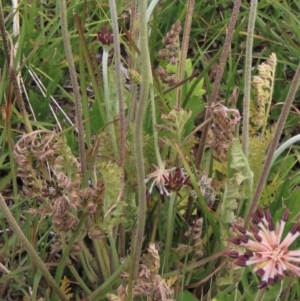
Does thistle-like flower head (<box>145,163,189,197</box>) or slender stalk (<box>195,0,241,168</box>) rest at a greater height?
slender stalk (<box>195,0,241,168</box>)

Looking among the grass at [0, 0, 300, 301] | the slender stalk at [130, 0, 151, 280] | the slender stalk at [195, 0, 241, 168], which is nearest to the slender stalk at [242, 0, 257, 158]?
the grass at [0, 0, 300, 301]

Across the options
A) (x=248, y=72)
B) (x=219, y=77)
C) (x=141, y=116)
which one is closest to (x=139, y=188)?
(x=141, y=116)

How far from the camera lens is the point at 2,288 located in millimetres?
1242

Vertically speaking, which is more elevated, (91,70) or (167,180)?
(91,70)

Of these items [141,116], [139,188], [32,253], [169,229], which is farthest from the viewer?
[169,229]

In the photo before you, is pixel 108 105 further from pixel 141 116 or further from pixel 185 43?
pixel 141 116

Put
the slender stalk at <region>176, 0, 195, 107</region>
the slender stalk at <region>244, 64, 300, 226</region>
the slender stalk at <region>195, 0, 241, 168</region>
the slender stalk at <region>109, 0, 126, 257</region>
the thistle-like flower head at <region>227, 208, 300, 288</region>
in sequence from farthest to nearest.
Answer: the slender stalk at <region>176, 0, 195, 107</region>
the slender stalk at <region>195, 0, 241, 168</region>
the slender stalk at <region>109, 0, 126, 257</region>
the slender stalk at <region>244, 64, 300, 226</region>
the thistle-like flower head at <region>227, 208, 300, 288</region>

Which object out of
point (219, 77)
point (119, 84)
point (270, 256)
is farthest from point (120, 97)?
point (270, 256)

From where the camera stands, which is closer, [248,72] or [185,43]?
[248,72]

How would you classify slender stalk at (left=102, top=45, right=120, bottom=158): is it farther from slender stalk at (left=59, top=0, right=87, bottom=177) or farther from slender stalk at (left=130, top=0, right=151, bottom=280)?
slender stalk at (left=130, top=0, right=151, bottom=280)

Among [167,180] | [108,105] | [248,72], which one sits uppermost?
[248,72]

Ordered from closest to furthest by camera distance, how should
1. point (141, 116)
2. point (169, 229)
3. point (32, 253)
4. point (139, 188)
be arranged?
point (141, 116), point (139, 188), point (32, 253), point (169, 229)

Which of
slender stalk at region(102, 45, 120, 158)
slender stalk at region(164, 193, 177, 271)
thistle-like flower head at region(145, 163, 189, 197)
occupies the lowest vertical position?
slender stalk at region(164, 193, 177, 271)

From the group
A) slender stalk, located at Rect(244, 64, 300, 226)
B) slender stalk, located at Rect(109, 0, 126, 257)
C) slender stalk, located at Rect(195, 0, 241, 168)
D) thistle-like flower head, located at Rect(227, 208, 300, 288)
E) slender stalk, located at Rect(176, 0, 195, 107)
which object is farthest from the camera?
slender stalk, located at Rect(176, 0, 195, 107)
